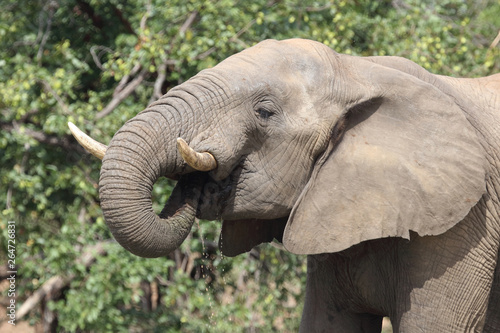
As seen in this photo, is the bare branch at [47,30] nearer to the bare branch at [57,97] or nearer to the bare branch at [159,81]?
the bare branch at [57,97]

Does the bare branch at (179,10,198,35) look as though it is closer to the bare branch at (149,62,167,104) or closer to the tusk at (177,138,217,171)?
the bare branch at (149,62,167,104)

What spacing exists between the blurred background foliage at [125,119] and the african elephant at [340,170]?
2.29 meters

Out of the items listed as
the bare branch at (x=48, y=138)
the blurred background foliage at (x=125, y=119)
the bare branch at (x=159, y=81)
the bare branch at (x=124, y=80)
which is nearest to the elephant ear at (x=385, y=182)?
the blurred background foliage at (x=125, y=119)

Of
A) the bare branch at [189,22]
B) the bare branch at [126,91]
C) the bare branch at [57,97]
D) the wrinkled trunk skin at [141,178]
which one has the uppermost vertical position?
the wrinkled trunk skin at [141,178]

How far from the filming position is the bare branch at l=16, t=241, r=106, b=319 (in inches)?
213

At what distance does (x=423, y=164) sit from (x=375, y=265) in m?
0.43

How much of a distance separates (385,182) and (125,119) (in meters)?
2.67

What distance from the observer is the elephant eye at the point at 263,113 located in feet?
9.45

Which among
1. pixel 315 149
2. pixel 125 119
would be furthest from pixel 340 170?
pixel 125 119

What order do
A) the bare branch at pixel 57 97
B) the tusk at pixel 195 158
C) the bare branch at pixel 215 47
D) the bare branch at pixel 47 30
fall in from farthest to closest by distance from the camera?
the bare branch at pixel 47 30 → the bare branch at pixel 215 47 → the bare branch at pixel 57 97 → the tusk at pixel 195 158

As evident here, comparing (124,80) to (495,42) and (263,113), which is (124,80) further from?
(263,113)

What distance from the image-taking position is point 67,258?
213 inches

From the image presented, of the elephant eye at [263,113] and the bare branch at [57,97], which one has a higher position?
the elephant eye at [263,113]

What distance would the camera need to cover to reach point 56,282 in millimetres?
5500
